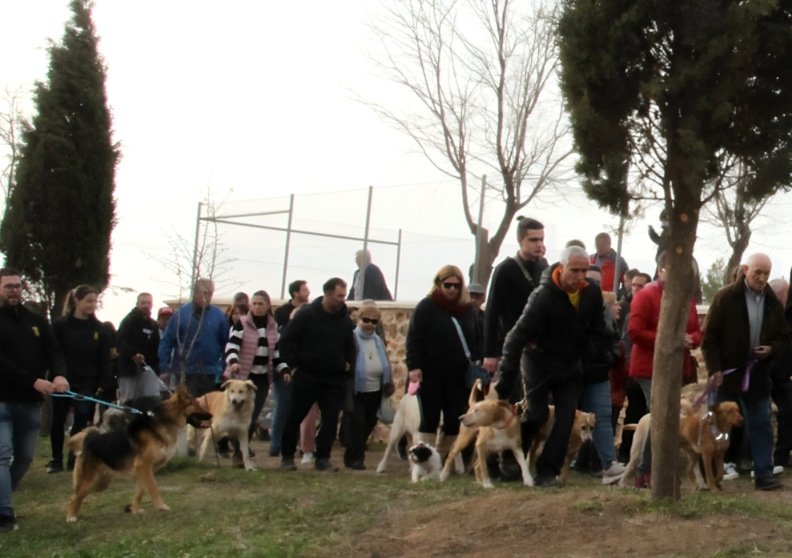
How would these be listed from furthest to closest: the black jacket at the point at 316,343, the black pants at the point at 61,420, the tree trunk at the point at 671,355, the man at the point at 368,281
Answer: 1. the man at the point at 368,281
2. the black pants at the point at 61,420
3. the black jacket at the point at 316,343
4. the tree trunk at the point at 671,355

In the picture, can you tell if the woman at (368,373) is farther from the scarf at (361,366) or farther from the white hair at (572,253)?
the white hair at (572,253)

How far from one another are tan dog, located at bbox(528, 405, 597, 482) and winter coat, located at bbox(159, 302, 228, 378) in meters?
4.41

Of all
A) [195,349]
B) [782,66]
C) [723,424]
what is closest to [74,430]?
[195,349]

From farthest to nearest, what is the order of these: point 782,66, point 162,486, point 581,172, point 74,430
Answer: point 74,430, point 162,486, point 581,172, point 782,66

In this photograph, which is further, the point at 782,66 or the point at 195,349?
the point at 195,349

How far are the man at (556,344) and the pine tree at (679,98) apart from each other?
5.46 feet

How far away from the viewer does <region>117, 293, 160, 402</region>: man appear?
12492 millimetres

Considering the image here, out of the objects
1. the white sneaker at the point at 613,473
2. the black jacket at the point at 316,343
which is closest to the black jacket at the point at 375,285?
the black jacket at the point at 316,343

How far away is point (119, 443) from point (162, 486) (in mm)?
1265

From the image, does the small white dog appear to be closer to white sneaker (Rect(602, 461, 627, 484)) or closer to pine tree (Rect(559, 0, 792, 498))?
white sneaker (Rect(602, 461, 627, 484))

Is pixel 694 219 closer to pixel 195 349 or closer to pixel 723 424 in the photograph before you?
pixel 723 424

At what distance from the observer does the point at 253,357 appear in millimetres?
12117

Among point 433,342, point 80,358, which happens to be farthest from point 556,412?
point 80,358

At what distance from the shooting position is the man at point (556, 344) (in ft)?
26.7
